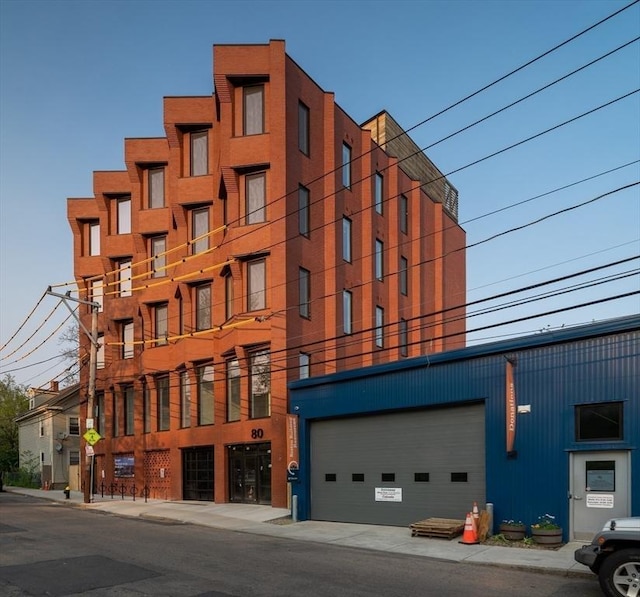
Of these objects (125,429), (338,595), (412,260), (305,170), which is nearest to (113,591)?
(338,595)

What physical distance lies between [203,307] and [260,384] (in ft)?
20.4

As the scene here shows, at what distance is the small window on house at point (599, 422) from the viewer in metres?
14.8

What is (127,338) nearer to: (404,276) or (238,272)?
(238,272)

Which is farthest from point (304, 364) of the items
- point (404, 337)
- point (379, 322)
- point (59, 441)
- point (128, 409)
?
point (59, 441)

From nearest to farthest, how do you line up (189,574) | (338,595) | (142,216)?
(338,595) < (189,574) < (142,216)

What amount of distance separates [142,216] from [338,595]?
29.3m

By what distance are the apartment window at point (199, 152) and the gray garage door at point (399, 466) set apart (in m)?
15.6

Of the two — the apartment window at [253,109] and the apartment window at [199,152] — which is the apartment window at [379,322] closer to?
the apartment window at [199,152]

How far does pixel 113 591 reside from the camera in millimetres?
10117

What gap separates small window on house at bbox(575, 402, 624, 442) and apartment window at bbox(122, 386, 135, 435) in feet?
88.4

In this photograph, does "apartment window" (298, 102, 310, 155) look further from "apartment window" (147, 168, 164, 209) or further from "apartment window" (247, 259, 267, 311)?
"apartment window" (147, 168, 164, 209)

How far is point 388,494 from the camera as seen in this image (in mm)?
19719

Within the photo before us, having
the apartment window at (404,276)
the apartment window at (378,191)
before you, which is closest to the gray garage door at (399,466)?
the apartment window at (378,191)

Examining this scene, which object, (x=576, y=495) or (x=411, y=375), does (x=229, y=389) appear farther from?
(x=576, y=495)
